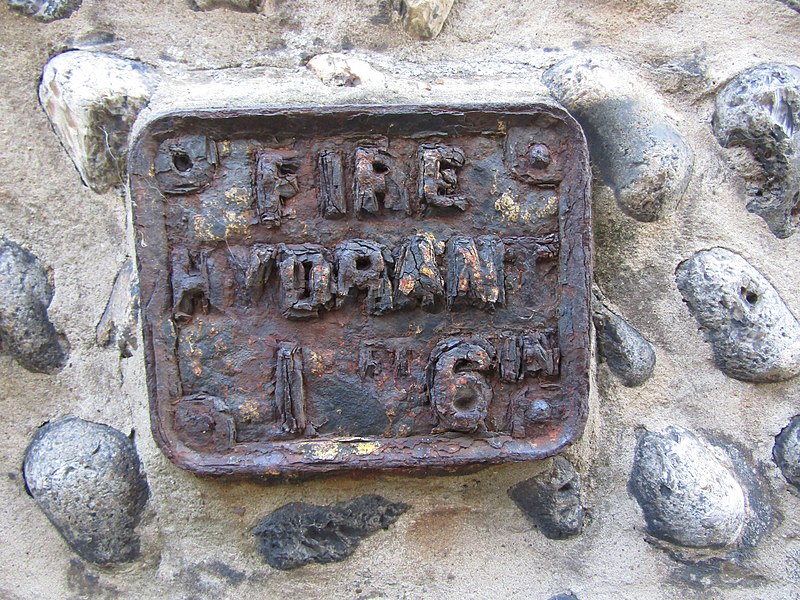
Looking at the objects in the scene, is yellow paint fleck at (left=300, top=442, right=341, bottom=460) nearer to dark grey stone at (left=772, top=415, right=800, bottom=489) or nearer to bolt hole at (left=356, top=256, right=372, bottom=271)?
bolt hole at (left=356, top=256, right=372, bottom=271)

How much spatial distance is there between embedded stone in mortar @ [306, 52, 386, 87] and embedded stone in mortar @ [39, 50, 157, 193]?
0.86ft

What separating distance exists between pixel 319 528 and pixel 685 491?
555mm

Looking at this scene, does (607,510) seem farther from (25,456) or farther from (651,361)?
(25,456)

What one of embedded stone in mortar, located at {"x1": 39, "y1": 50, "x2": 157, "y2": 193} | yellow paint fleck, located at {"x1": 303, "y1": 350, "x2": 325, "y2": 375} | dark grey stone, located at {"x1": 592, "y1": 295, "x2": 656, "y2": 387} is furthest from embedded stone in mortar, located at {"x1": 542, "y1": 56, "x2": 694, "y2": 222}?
embedded stone in mortar, located at {"x1": 39, "y1": 50, "x2": 157, "y2": 193}

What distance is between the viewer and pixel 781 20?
1.09 metres

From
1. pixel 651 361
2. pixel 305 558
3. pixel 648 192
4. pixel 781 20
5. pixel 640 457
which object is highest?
pixel 781 20

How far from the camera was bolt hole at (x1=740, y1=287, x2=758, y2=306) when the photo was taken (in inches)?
41.0

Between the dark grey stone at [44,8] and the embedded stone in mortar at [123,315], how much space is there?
1.32ft

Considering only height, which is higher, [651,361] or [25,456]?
[651,361]

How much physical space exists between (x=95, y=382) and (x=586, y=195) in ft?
2.64

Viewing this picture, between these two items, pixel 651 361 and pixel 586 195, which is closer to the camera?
pixel 586 195

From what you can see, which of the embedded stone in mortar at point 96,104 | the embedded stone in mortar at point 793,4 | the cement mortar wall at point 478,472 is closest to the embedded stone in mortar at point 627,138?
the cement mortar wall at point 478,472

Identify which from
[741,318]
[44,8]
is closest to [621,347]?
[741,318]

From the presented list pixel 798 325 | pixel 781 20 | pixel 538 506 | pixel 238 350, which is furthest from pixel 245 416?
pixel 781 20
